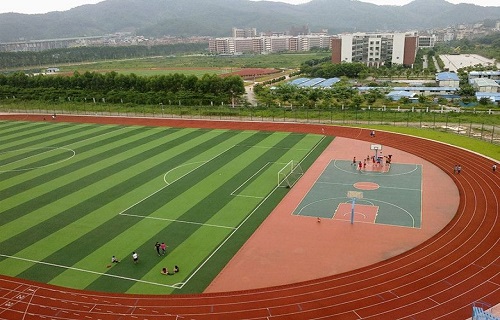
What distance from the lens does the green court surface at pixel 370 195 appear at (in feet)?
93.7

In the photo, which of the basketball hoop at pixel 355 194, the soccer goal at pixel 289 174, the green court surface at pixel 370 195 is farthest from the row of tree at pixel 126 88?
the basketball hoop at pixel 355 194

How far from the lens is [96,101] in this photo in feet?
257

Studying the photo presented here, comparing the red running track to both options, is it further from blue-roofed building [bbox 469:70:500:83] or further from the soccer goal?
blue-roofed building [bbox 469:70:500:83]

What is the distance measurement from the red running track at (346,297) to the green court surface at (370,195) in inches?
164

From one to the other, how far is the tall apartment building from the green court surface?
3646 inches

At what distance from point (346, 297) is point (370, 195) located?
13482mm

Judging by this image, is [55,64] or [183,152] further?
[55,64]

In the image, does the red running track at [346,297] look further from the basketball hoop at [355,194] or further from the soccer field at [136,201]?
the basketball hoop at [355,194]

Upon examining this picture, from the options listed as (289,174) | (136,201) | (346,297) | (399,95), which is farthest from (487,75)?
(346,297)

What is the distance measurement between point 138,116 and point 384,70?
69.8 meters

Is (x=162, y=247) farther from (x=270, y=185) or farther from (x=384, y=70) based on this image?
(x=384, y=70)

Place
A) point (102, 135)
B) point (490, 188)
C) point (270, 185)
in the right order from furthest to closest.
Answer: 1. point (102, 135)
2. point (270, 185)
3. point (490, 188)

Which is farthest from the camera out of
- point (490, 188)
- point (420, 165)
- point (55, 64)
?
point (55, 64)

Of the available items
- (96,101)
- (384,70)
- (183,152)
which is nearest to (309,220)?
(183,152)
